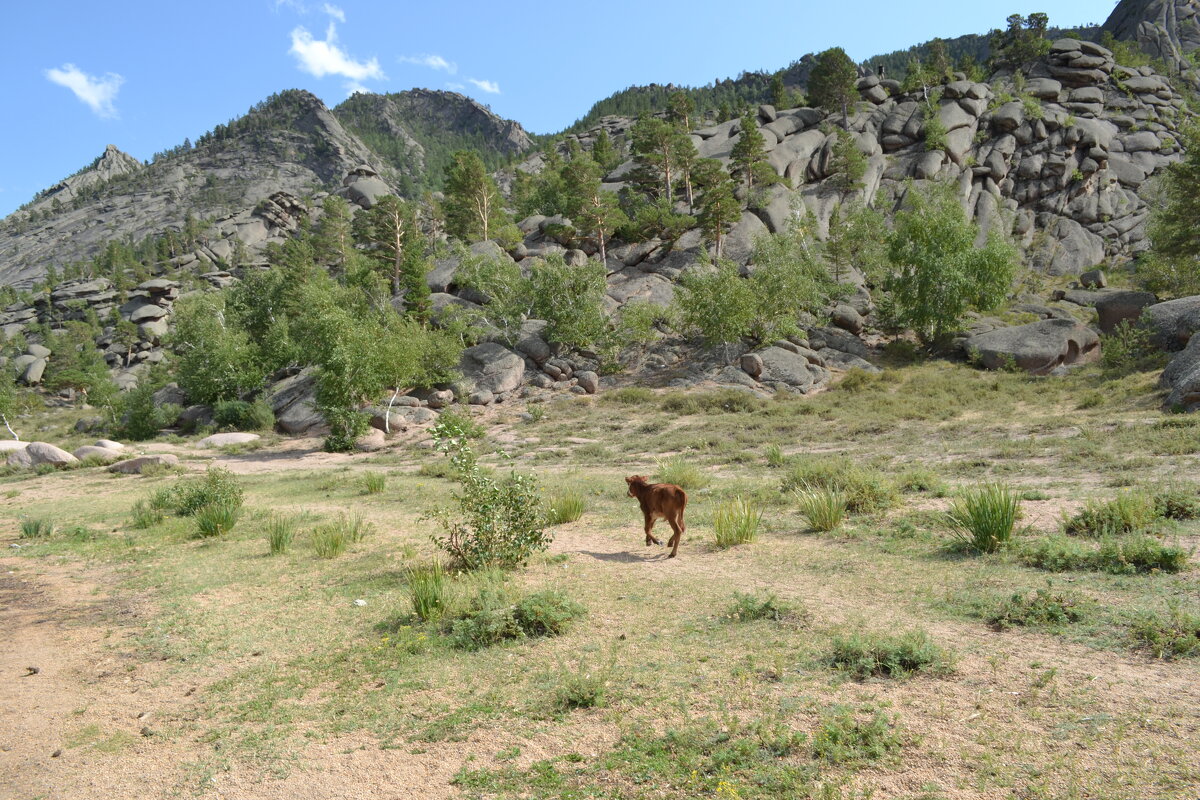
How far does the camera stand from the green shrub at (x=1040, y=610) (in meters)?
5.90

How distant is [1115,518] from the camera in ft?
27.9

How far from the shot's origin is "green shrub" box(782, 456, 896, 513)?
1148 centimetres


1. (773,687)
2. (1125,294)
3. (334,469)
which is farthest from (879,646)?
(1125,294)

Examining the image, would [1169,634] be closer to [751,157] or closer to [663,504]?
[663,504]

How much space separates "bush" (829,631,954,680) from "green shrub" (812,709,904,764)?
2.33ft

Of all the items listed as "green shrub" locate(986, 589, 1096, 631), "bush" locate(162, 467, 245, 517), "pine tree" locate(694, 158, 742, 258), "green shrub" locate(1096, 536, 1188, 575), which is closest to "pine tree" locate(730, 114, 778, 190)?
"pine tree" locate(694, 158, 742, 258)

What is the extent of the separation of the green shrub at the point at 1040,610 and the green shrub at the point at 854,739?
239 cm

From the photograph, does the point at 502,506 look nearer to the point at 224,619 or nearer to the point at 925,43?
the point at 224,619

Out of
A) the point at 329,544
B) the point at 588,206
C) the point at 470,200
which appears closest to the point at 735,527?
the point at 329,544

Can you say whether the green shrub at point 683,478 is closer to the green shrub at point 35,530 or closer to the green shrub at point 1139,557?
the green shrub at point 1139,557

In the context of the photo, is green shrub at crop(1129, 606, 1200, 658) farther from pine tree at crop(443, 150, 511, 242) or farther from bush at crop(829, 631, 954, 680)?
pine tree at crop(443, 150, 511, 242)

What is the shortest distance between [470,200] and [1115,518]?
188ft

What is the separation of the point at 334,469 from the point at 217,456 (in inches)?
424

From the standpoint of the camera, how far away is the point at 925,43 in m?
160
